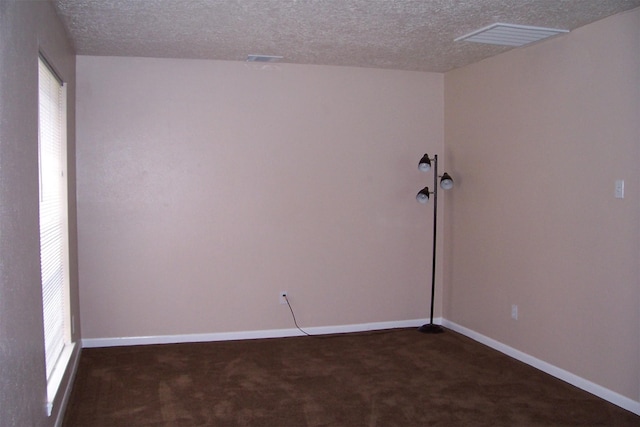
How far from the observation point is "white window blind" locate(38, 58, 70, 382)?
3197 millimetres

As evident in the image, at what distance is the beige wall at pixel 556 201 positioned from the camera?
11.5 ft

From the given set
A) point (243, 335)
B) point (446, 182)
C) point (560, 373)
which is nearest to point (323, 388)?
point (243, 335)

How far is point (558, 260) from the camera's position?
13.2ft

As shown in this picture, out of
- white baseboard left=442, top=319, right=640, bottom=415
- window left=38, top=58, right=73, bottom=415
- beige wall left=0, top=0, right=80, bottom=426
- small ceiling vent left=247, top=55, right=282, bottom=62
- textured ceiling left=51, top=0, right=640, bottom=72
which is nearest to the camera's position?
beige wall left=0, top=0, right=80, bottom=426

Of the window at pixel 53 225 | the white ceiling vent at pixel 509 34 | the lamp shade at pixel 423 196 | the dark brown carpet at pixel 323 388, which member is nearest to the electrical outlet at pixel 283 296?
the dark brown carpet at pixel 323 388

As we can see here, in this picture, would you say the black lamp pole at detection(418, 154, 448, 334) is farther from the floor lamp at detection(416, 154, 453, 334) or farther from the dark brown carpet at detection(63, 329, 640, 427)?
the dark brown carpet at detection(63, 329, 640, 427)

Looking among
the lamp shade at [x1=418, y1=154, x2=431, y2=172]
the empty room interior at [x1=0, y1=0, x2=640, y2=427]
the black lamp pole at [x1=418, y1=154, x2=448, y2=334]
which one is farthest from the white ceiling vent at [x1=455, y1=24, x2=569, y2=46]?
the black lamp pole at [x1=418, y1=154, x2=448, y2=334]

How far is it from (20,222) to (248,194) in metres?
2.88

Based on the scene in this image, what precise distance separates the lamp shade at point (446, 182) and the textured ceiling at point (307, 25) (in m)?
Answer: 1.04

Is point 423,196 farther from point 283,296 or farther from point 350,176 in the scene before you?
point 283,296

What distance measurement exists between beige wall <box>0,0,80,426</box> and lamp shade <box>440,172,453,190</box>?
342 centimetres

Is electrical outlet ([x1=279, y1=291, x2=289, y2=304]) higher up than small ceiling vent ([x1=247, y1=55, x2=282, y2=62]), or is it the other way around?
small ceiling vent ([x1=247, y1=55, x2=282, y2=62])

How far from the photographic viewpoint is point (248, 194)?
16.5 feet

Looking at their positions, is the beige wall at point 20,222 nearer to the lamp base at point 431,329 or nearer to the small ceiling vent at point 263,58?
the small ceiling vent at point 263,58
